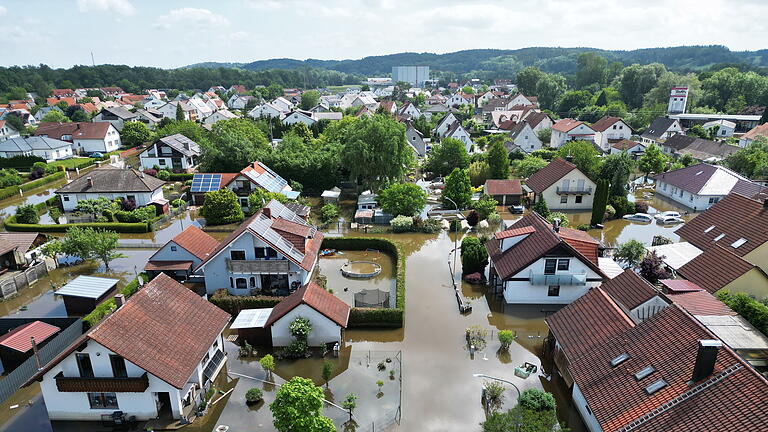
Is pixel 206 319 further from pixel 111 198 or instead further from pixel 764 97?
pixel 764 97

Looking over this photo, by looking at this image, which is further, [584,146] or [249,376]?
[584,146]

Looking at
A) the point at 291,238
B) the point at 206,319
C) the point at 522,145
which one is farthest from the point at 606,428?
the point at 522,145

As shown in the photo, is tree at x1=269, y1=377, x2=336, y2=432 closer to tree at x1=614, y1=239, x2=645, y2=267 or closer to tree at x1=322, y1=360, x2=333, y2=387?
tree at x1=322, y1=360, x2=333, y2=387

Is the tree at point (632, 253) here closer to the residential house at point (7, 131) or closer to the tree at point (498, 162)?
the tree at point (498, 162)

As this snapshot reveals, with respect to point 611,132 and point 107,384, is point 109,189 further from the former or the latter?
point 611,132

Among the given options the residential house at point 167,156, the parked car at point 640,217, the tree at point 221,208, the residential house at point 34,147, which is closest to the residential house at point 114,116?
the residential house at point 34,147

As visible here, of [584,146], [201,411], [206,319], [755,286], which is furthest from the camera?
[584,146]

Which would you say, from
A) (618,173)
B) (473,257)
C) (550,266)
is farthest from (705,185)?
A: (473,257)
